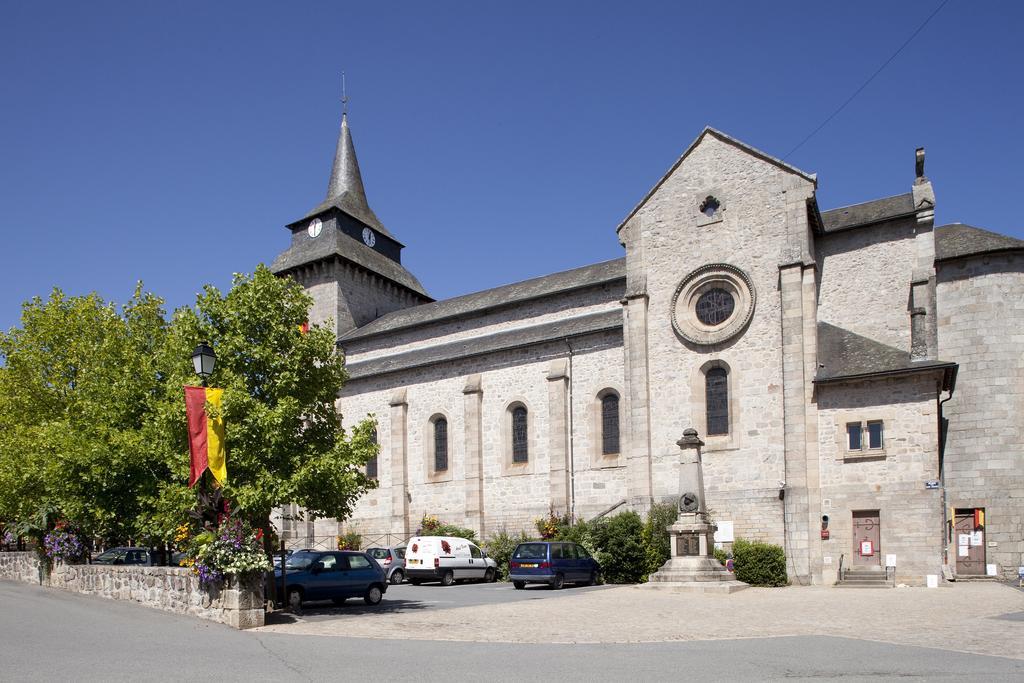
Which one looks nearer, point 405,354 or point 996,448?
point 996,448

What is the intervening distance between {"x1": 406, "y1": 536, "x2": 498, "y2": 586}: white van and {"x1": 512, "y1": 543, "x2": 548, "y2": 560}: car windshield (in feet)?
10.6

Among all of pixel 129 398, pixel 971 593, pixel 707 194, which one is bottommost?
pixel 971 593

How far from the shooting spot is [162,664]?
9.99 meters

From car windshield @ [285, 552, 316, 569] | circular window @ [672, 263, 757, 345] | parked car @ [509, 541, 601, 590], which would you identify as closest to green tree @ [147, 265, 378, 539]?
car windshield @ [285, 552, 316, 569]

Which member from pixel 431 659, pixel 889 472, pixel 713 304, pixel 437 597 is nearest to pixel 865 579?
pixel 889 472

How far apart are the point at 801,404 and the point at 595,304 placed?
1165 centimetres

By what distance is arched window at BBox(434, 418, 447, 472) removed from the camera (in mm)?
34969

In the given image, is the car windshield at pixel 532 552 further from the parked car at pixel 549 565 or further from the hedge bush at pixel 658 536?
the hedge bush at pixel 658 536

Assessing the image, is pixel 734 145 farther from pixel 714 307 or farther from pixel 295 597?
pixel 295 597

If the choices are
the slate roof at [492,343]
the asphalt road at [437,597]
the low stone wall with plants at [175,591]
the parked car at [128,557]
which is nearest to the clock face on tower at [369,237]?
the slate roof at [492,343]

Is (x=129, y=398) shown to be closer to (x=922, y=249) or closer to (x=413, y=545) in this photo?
(x=413, y=545)

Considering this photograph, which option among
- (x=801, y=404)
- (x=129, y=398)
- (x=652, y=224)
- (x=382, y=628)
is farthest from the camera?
(x=652, y=224)

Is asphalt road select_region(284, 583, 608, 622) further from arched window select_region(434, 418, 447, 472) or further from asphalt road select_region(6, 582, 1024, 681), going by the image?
arched window select_region(434, 418, 447, 472)

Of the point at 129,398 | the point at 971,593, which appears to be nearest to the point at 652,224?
the point at 971,593
